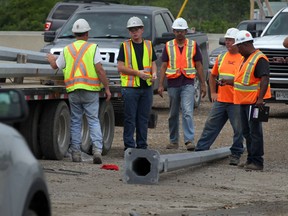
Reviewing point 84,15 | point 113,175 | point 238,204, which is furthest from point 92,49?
point 84,15

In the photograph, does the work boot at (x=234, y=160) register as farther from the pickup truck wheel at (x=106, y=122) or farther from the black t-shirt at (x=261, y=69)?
the pickup truck wheel at (x=106, y=122)

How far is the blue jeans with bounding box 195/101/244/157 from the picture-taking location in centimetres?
1548

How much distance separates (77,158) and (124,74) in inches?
61.5

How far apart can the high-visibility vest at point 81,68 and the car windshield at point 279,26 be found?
9.87m

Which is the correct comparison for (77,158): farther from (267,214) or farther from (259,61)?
(267,214)

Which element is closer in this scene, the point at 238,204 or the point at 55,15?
the point at 238,204

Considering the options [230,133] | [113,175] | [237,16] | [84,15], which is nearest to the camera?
[113,175]

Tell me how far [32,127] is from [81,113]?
71 centimetres

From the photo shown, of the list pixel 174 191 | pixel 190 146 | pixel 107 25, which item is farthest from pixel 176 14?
pixel 174 191

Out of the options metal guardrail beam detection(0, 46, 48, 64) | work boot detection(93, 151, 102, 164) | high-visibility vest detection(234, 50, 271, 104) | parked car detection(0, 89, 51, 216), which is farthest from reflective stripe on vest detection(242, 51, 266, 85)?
parked car detection(0, 89, 51, 216)

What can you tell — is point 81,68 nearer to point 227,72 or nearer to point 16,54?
point 16,54

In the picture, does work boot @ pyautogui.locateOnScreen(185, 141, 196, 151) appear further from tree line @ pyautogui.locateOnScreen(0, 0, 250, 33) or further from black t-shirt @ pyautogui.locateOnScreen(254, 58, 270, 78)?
tree line @ pyautogui.locateOnScreen(0, 0, 250, 33)

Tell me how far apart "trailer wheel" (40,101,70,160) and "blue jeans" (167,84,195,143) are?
228 centimetres

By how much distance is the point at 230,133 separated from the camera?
795 inches
